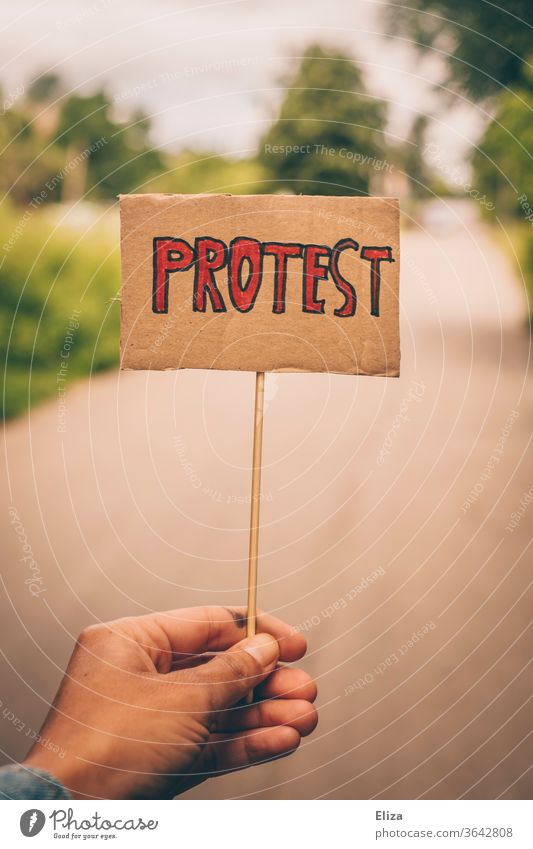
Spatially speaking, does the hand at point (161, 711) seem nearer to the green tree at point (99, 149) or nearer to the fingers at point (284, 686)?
the fingers at point (284, 686)

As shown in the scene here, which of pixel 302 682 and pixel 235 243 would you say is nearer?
pixel 235 243

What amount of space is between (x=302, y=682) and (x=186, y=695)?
0.33 metres

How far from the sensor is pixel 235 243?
56.6 inches

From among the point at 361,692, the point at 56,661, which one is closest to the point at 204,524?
the point at 56,661

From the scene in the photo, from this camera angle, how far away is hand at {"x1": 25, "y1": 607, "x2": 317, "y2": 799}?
1.41 metres

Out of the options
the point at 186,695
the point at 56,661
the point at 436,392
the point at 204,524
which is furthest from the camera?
the point at 436,392

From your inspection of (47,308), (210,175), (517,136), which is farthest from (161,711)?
(210,175)

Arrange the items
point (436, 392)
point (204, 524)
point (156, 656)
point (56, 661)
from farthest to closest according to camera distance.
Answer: point (436, 392) < point (204, 524) < point (56, 661) < point (156, 656)

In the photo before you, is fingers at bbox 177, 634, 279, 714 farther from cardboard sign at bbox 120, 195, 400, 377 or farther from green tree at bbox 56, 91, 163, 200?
green tree at bbox 56, 91, 163, 200

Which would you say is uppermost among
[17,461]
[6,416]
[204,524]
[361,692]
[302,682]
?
[6,416]

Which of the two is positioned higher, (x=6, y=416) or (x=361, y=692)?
(x=6, y=416)

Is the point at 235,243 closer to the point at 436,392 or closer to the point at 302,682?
the point at 302,682

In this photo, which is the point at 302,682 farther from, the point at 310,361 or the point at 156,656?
the point at 310,361

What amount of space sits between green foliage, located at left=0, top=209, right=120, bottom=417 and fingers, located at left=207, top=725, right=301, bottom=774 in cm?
334
